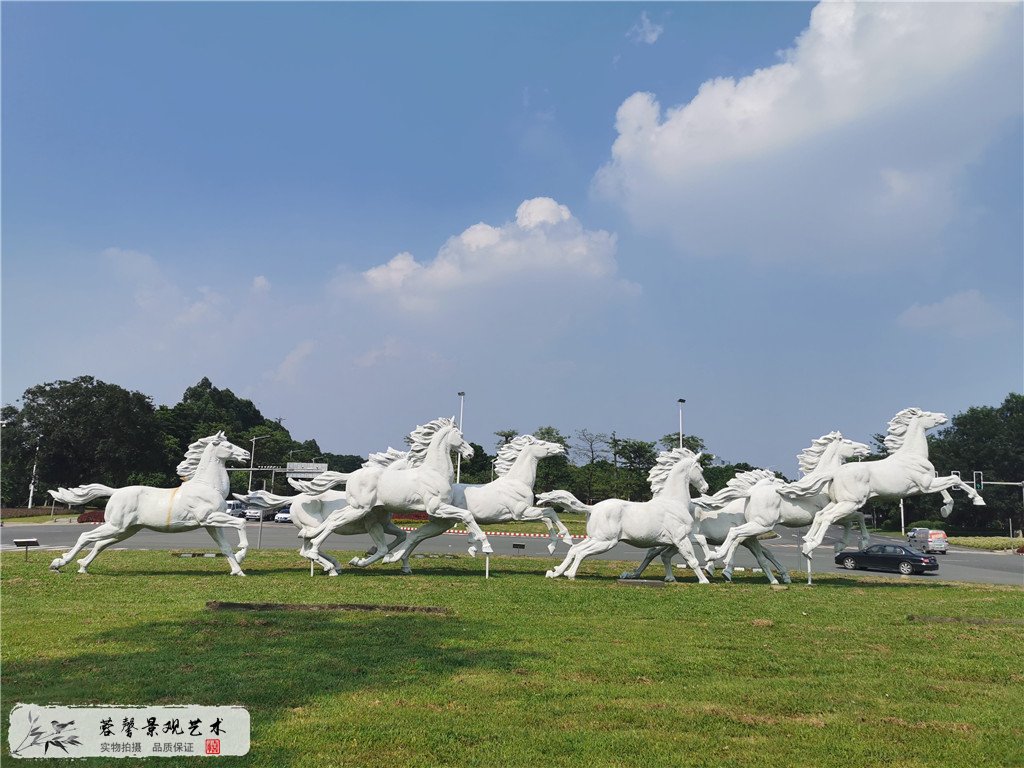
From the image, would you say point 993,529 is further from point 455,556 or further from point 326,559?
point 326,559

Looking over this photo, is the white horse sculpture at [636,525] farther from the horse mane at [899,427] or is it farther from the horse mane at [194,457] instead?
the horse mane at [194,457]

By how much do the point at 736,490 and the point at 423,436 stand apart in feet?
22.4

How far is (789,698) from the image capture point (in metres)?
6.06

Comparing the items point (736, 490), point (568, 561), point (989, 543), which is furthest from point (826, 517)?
point (989, 543)

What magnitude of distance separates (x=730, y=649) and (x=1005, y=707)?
8.64 feet

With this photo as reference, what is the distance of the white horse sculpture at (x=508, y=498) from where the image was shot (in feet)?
46.9

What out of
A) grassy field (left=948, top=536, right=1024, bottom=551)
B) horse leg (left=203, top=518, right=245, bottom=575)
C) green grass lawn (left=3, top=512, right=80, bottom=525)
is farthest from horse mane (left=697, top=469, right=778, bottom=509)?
green grass lawn (left=3, top=512, right=80, bottom=525)

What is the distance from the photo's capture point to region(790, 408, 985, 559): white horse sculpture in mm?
14172

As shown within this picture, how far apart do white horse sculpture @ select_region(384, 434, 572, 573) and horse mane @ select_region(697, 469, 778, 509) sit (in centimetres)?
321

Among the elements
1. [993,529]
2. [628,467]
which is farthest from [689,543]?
[993,529]

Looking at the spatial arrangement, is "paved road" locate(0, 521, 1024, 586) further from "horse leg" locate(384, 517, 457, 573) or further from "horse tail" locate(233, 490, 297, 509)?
"horse tail" locate(233, 490, 297, 509)

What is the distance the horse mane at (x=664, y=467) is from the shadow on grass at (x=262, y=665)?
6.84 metres

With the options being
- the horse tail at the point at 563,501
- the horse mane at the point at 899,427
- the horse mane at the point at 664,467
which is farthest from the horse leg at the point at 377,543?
the horse mane at the point at 899,427

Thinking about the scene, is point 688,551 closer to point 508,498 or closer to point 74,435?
point 508,498
